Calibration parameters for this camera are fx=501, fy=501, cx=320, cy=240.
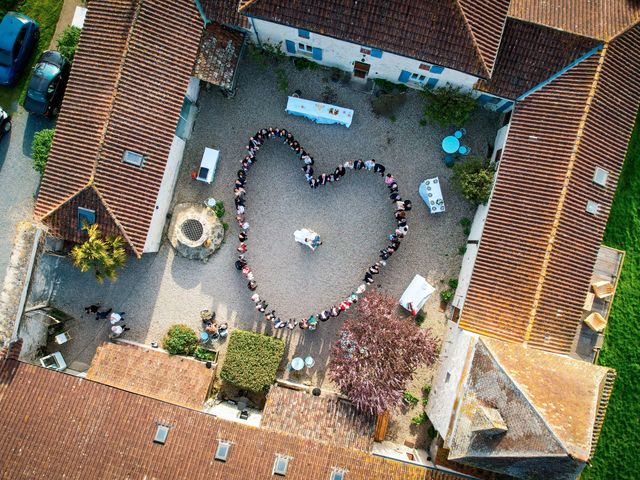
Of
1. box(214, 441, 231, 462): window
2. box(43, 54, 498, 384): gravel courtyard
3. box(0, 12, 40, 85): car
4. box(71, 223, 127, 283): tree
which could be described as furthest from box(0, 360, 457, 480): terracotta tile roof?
box(0, 12, 40, 85): car

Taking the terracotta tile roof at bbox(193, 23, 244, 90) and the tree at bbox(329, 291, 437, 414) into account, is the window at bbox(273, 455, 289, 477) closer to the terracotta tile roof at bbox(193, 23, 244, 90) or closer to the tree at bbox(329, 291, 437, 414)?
the tree at bbox(329, 291, 437, 414)

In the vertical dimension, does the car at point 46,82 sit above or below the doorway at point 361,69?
below

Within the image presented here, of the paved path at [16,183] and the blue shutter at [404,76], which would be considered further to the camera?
the paved path at [16,183]

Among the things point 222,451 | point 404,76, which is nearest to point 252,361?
point 222,451

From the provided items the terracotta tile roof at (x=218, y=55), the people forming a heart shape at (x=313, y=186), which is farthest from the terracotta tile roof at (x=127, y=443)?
the terracotta tile roof at (x=218, y=55)

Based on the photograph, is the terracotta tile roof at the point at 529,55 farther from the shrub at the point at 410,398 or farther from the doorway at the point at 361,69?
the shrub at the point at 410,398

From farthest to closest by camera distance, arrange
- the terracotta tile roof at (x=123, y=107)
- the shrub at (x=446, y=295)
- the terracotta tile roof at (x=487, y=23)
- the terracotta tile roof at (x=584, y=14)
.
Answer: the shrub at (x=446, y=295) < the terracotta tile roof at (x=123, y=107) < the terracotta tile roof at (x=584, y=14) < the terracotta tile roof at (x=487, y=23)

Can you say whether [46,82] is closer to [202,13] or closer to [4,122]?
[4,122]
